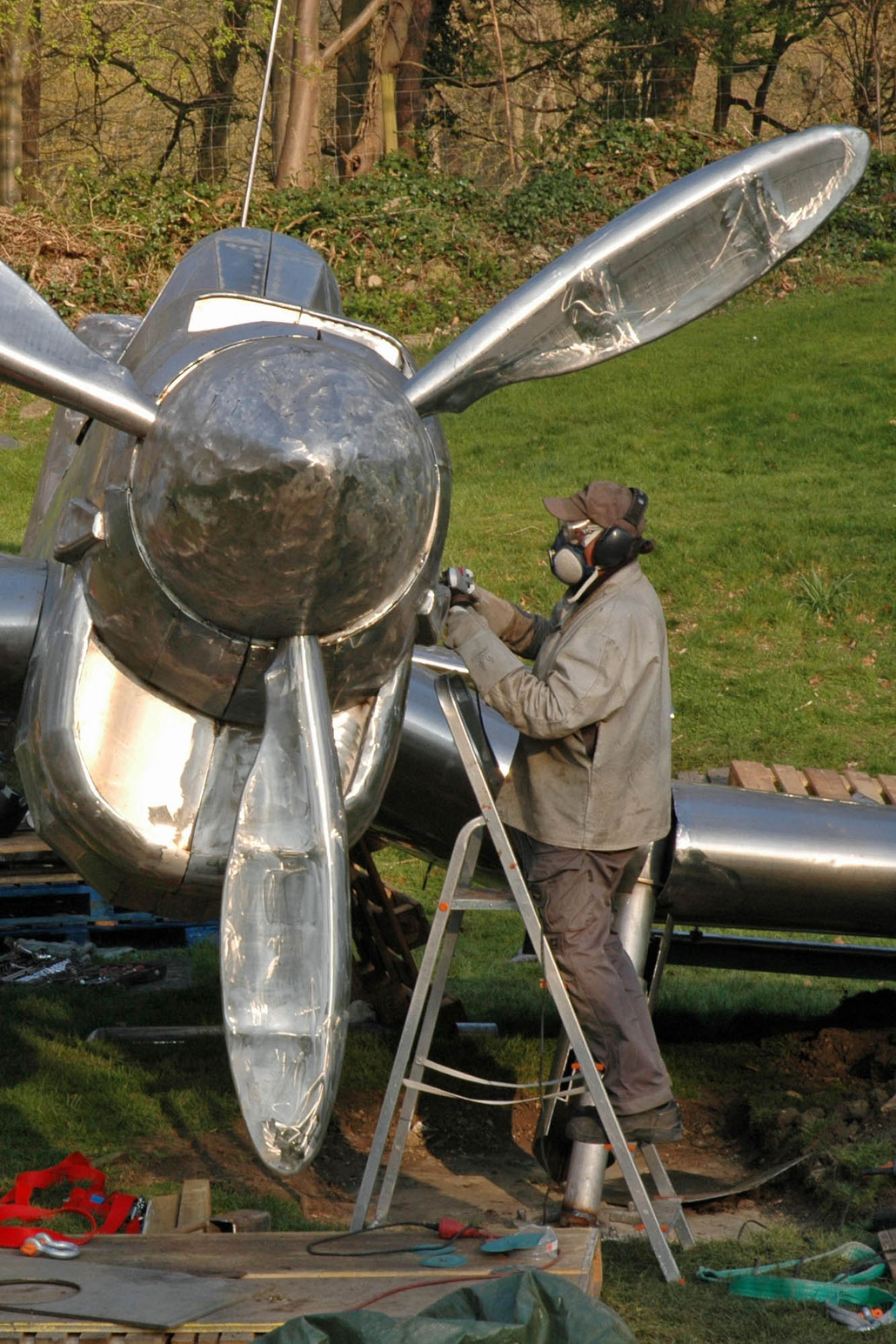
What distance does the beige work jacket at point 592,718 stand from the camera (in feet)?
14.4

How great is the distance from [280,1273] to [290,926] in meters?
0.89

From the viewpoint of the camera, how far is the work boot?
14.5ft

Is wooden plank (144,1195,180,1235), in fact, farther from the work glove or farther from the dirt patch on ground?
the work glove

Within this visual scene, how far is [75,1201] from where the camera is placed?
479 centimetres

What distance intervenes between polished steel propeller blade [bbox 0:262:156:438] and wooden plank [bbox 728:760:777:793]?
14.6 ft

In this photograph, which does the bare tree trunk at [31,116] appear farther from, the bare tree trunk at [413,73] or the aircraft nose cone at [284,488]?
the aircraft nose cone at [284,488]

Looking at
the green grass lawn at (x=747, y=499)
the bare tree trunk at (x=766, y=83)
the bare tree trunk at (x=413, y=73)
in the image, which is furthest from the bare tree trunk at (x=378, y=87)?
the bare tree trunk at (x=766, y=83)

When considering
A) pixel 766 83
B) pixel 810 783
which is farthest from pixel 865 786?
pixel 766 83

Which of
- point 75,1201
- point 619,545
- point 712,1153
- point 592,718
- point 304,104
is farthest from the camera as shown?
point 304,104

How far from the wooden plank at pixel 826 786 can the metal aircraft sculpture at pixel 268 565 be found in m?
3.54

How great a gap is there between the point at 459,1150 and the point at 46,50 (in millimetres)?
18884

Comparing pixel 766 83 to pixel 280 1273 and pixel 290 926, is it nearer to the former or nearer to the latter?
pixel 290 926

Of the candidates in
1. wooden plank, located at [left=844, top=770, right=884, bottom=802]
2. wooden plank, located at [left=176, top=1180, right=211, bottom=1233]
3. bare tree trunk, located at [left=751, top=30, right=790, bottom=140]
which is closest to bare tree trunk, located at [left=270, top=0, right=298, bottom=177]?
bare tree trunk, located at [left=751, top=30, right=790, bottom=140]

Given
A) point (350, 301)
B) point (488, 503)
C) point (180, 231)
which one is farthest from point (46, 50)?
point (488, 503)
